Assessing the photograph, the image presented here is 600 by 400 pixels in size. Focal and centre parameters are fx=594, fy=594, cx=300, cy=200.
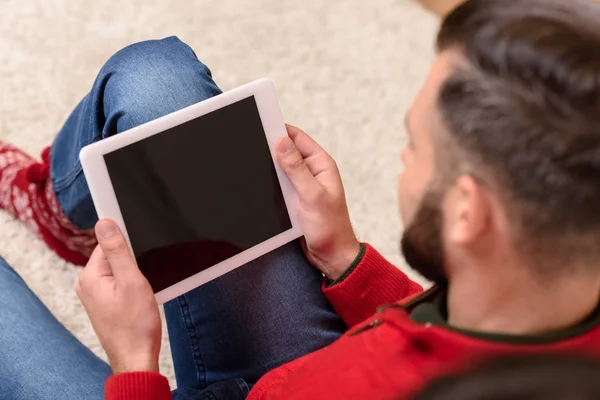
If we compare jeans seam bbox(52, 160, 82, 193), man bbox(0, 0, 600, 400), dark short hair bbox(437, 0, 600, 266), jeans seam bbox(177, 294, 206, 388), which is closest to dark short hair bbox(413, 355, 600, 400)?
man bbox(0, 0, 600, 400)

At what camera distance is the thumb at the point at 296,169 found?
27.3 inches

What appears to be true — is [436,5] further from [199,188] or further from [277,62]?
[199,188]

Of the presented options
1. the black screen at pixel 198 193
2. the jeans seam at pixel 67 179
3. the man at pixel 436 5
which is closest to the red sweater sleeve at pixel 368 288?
the black screen at pixel 198 193

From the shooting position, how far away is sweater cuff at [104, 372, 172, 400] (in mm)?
572

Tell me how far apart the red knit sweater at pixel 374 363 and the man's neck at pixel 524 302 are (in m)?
0.02

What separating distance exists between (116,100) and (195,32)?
581mm

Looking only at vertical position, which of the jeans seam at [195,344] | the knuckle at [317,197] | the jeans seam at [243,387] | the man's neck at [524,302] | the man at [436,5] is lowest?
the jeans seam at [243,387]

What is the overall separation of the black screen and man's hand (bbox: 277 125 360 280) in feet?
0.08

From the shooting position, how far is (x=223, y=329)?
707 mm

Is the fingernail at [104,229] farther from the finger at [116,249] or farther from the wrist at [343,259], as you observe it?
the wrist at [343,259]

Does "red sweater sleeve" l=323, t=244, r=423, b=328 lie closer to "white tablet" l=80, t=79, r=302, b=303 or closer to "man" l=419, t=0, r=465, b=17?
"white tablet" l=80, t=79, r=302, b=303

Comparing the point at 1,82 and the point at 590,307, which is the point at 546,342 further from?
the point at 1,82

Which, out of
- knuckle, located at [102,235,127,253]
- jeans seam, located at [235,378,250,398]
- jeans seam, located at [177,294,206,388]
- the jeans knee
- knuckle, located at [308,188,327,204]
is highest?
the jeans knee

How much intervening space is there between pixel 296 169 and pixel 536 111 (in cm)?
33
